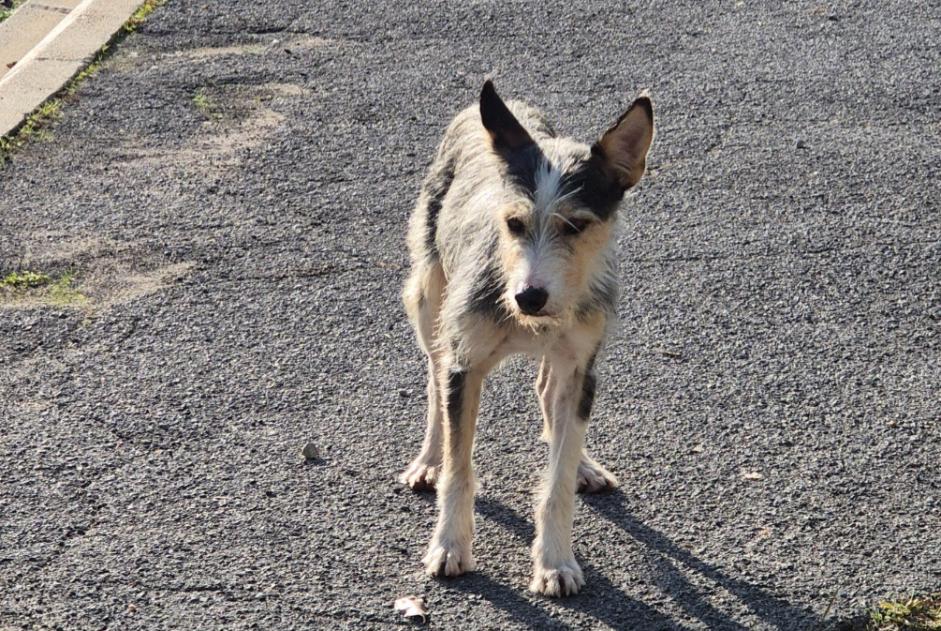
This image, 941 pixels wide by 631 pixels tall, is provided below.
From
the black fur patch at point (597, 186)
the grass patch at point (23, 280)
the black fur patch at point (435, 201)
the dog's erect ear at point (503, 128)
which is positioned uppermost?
the dog's erect ear at point (503, 128)

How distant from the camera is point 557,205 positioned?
15.6 feet

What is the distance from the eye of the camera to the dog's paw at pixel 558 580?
5.03 m

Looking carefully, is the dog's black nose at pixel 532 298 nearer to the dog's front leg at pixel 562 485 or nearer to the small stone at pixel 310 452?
the dog's front leg at pixel 562 485

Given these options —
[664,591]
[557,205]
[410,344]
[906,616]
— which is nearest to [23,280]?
[410,344]

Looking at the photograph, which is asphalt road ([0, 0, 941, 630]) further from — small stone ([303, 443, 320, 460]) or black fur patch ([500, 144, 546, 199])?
black fur patch ([500, 144, 546, 199])

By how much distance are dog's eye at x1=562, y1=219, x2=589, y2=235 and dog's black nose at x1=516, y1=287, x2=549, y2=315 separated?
0.27m

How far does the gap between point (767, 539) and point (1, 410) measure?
3488 millimetres

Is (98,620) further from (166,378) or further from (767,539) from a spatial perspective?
(767,539)

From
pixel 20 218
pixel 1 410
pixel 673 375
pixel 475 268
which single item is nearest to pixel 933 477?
pixel 673 375

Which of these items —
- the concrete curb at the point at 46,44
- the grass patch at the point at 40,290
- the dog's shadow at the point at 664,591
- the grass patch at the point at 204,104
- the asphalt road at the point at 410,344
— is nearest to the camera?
the dog's shadow at the point at 664,591

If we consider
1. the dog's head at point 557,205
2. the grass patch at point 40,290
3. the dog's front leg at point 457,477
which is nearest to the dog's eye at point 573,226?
the dog's head at point 557,205

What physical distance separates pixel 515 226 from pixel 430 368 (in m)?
1.24

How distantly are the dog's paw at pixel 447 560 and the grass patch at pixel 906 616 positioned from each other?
1505 millimetres

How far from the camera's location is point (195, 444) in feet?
19.6
